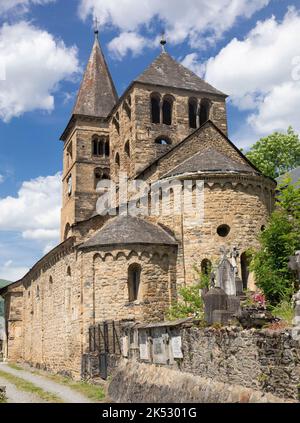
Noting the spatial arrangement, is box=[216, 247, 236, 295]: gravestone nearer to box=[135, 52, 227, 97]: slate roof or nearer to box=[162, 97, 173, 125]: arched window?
box=[162, 97, 173, 125]: arched window

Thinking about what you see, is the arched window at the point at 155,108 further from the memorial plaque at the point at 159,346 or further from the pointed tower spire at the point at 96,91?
the memorial plaque at the point at 159,346

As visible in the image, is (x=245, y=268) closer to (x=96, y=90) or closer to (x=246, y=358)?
(x=246, y=358)

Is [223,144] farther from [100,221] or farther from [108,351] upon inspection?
[108,351]

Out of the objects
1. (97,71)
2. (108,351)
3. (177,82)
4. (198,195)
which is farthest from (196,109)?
(108,351)

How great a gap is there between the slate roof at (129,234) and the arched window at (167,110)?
10.5 meters

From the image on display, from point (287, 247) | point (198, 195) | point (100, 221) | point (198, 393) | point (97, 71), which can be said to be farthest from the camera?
point (97, 71)

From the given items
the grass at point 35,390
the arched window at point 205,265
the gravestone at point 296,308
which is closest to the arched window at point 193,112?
the arched window at point 205,265

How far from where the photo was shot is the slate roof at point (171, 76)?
29328 millimetres

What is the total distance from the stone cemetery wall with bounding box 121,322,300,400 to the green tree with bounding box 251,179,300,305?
194 inches

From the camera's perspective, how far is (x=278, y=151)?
40.7m

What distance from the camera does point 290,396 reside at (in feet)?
24.2

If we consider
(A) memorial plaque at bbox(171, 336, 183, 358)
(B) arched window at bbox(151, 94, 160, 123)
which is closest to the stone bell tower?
(B) arched window at bbox(151, 94, 160, 123)

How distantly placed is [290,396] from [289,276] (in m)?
8.64

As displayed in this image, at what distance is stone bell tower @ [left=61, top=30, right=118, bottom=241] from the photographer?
36.5 metres
